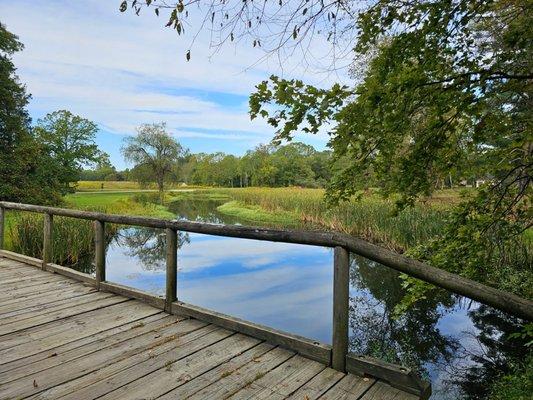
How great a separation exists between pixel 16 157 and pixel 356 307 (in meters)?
19.3

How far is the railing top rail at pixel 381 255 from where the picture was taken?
4.70 feet

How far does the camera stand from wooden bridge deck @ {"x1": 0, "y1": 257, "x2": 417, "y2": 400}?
2.08 m

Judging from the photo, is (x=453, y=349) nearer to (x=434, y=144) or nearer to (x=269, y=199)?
(x=434, y=144)

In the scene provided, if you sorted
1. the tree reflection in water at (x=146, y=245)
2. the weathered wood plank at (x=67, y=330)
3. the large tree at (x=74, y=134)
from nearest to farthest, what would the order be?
the weathered wood plank at (x=67, y=330), the tree reflection in water at (x=146, y=245), the large tree at (x=74, y=134)

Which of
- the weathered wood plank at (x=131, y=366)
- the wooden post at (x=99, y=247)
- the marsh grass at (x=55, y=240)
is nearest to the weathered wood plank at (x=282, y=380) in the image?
→ the weathered wood plank at (x=131, y=366)

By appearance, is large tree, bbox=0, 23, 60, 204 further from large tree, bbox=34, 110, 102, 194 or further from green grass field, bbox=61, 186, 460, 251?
large tree, bbox=34, 110, 102, 194

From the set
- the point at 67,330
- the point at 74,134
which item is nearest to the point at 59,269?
the point at 67,330

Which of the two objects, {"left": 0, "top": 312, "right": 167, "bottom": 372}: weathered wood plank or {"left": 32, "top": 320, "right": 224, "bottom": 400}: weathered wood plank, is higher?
{"left": 32, "top": 320, "right": 224, "bottom": 400}: weathered wood plank

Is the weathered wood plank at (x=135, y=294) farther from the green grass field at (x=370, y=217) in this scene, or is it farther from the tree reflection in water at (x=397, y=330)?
the tree reflection in water at (x=397, y=330)

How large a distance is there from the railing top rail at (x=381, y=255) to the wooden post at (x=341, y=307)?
88 mm

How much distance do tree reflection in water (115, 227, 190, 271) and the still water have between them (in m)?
0.07

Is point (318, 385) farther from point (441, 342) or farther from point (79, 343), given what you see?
point (441, 342)

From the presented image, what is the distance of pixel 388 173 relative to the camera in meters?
2.98

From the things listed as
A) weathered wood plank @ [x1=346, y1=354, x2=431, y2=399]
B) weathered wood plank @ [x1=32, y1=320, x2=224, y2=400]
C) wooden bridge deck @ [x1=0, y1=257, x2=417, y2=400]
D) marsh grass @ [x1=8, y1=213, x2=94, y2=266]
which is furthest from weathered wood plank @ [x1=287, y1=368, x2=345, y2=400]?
marsh grass @ [x1=8, y1=213, x2=94, y2=266]
